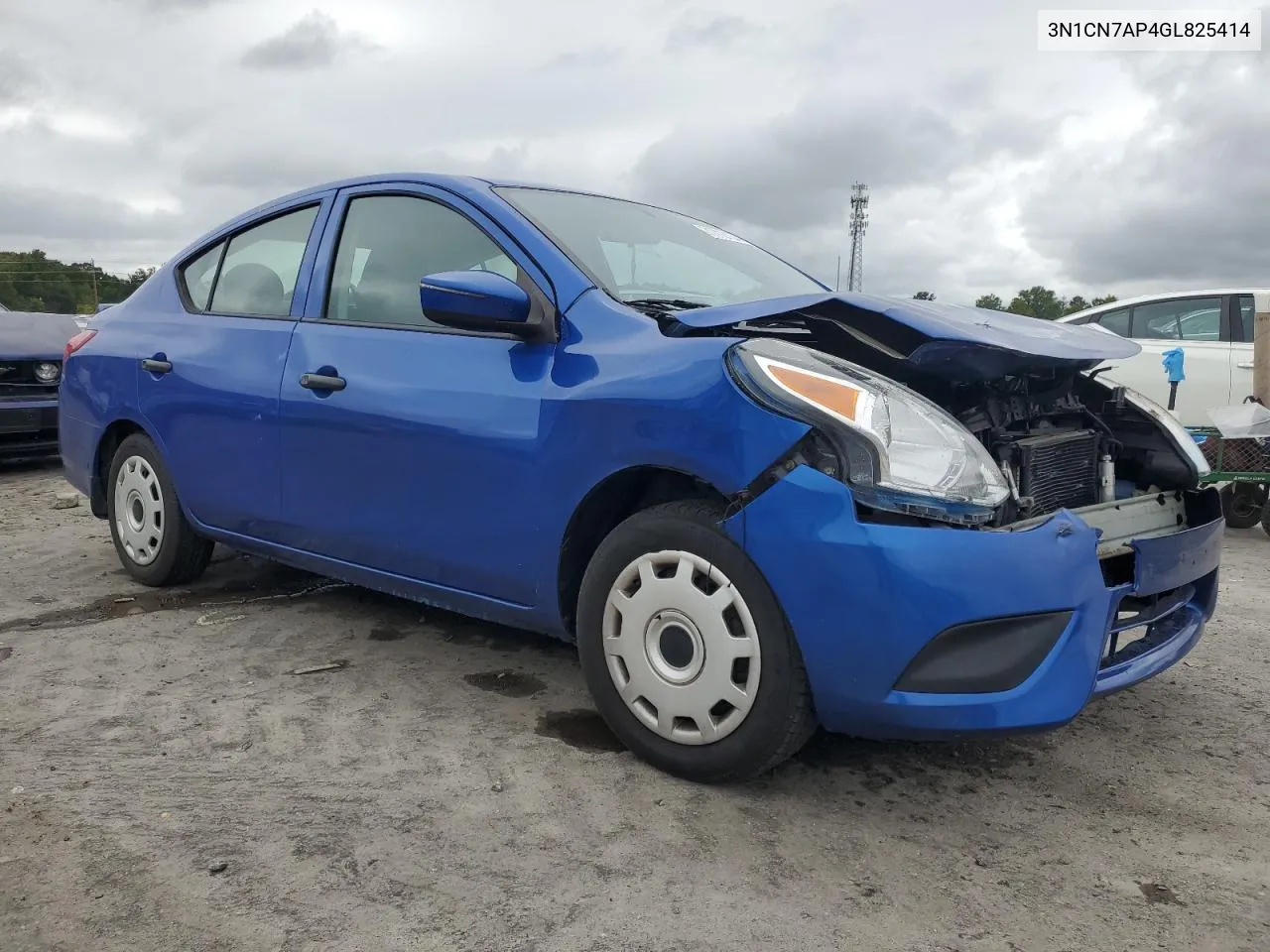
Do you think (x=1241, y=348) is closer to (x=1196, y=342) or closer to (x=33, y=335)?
(x=1196, y=342)

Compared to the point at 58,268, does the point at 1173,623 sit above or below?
below

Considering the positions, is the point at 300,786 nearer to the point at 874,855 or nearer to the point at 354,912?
the point at 354,912

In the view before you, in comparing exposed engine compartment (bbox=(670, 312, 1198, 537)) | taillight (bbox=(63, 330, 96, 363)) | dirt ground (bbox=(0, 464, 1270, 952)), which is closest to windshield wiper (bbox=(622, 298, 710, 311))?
exposed engine compartment (bbox=(670, 312, 1198, 537))

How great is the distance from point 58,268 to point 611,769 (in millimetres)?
89505

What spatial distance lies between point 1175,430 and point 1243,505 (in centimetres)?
430

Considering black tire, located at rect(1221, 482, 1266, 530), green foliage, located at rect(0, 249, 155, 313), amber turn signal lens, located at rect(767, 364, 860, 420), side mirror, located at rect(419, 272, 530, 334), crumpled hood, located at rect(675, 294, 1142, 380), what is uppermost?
green foliage, located at rect(0, 249, 155, 313)

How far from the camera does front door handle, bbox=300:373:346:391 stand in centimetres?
319

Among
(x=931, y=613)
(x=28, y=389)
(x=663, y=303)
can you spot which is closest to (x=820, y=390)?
(x=931, y=613)

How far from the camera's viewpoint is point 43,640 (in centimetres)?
355

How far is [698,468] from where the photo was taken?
2334 millimetres

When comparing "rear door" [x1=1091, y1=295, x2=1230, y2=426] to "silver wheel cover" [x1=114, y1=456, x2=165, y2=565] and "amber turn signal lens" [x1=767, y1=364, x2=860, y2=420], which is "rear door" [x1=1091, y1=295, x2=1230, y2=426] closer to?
"amber turn signal lens" [x1=767, y1=364, x2=860, y2=420]

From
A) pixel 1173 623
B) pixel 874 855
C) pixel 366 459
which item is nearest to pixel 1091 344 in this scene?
pixel 1173 623

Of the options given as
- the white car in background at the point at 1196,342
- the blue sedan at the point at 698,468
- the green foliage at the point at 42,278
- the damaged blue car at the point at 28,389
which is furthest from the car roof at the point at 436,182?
the green foliage at the point at 42,278

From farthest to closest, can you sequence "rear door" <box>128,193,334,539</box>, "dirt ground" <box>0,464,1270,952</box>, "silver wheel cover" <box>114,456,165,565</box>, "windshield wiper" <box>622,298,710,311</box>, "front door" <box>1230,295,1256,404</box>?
1. "front door" <box>1230,295,1256,404</box>
2. "silver wheel cover" <box>114,456,165,565</box>
3. "rear door" <box>128,193,334,539</box>
4. "windshield wiper" <box>622,298,710,311</box>
5. "dirt ground" <box>0,464,1270,952</box>
